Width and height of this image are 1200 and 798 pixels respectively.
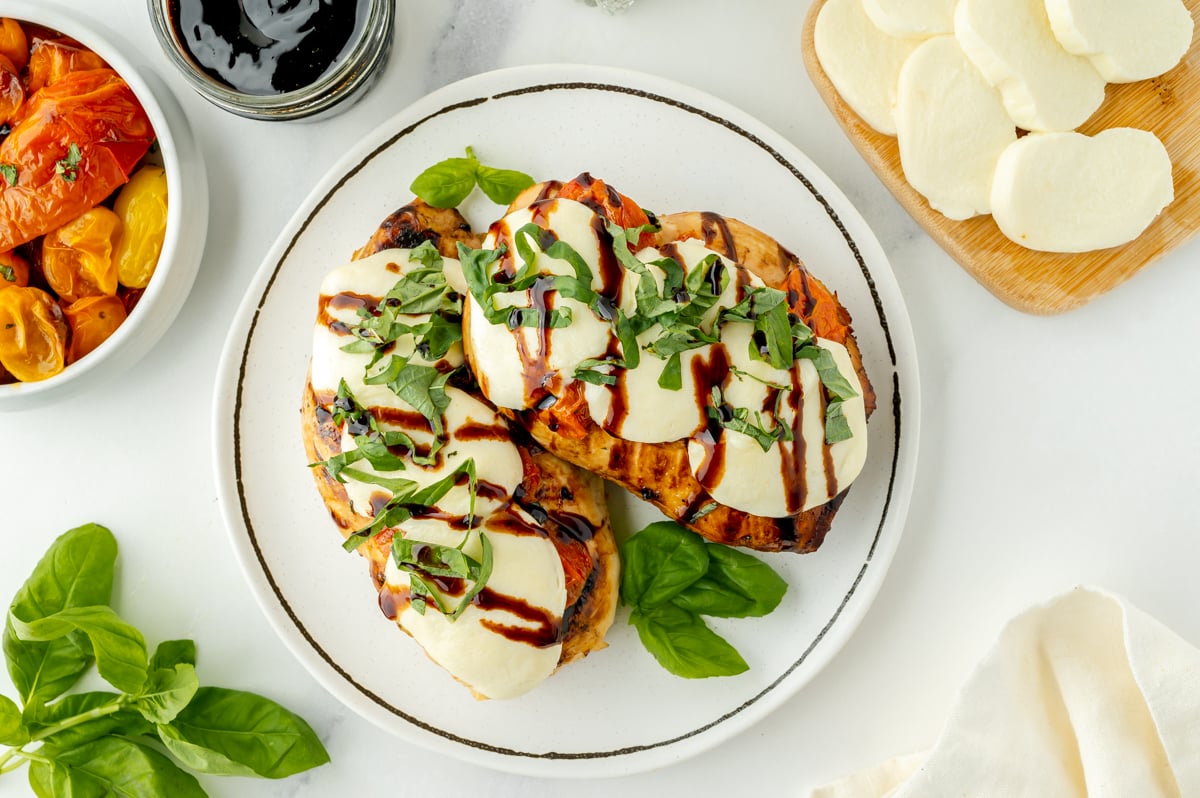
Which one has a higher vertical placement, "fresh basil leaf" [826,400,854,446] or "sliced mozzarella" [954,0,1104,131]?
"sliced mozzarella" [954,0,1104,131]

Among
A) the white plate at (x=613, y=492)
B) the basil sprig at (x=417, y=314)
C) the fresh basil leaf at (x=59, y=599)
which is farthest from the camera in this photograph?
the fresh basil leaf at (x=59, y=599)

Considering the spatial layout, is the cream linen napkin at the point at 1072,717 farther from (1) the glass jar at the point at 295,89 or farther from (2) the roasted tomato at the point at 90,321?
(2) the roasted tomato at the point at 90,321

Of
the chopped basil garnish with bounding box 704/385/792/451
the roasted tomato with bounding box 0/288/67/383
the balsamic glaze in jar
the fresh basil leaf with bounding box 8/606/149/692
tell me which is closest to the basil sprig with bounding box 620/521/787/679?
the chopped basil garnish with bounding box 704/385/792/451

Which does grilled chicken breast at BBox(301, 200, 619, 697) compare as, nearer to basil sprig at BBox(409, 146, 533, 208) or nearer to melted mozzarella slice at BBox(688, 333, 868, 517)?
basil sprig at BBox(409, 146, 533, 208)

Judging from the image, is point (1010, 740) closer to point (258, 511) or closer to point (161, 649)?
point (258, 511)

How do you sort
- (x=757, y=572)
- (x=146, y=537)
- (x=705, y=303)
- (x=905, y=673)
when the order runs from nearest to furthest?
(x=705, y=303), (x=757, y=572), (x=905, y=673), (x=146, y=537)

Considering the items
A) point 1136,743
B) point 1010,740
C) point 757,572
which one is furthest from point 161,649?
point 1136,743

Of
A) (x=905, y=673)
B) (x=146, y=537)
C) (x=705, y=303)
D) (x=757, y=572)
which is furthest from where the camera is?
(x=146, y=537)

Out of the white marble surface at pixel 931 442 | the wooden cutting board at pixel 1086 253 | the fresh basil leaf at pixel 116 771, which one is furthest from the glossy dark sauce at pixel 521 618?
the wooden cutting board at pixel 1086 253
